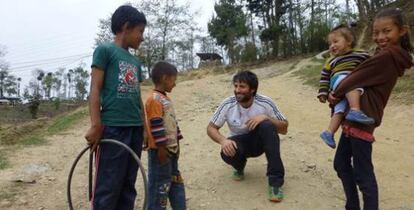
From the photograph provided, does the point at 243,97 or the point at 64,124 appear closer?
the point at 243,97

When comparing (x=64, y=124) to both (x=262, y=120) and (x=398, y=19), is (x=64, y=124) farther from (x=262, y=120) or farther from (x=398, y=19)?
(x=398, y=19)

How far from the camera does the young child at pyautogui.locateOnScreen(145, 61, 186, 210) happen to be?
10.5ft

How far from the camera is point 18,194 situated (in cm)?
428

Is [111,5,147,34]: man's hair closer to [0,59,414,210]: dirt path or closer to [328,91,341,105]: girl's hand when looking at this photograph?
[328,91,341,105]: girl's hand

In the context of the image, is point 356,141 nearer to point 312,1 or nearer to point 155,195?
point 155,195

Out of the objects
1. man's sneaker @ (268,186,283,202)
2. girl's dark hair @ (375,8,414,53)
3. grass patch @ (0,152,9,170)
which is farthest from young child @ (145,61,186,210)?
grass patch @ (0,152,9,170)

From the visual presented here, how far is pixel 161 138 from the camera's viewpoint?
10.5 feet

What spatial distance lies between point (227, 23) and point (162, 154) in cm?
3063

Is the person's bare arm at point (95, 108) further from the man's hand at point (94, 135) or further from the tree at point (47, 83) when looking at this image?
the tree at point (47, 83)

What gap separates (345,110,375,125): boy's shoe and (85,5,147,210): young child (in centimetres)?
137

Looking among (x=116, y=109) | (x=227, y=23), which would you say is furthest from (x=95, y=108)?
(x=227, y=23)

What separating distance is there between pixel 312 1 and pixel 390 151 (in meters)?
22.8

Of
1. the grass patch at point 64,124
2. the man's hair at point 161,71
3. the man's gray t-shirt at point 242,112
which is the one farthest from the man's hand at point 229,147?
the grass patch at point 64,124

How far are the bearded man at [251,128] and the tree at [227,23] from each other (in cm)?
2606
